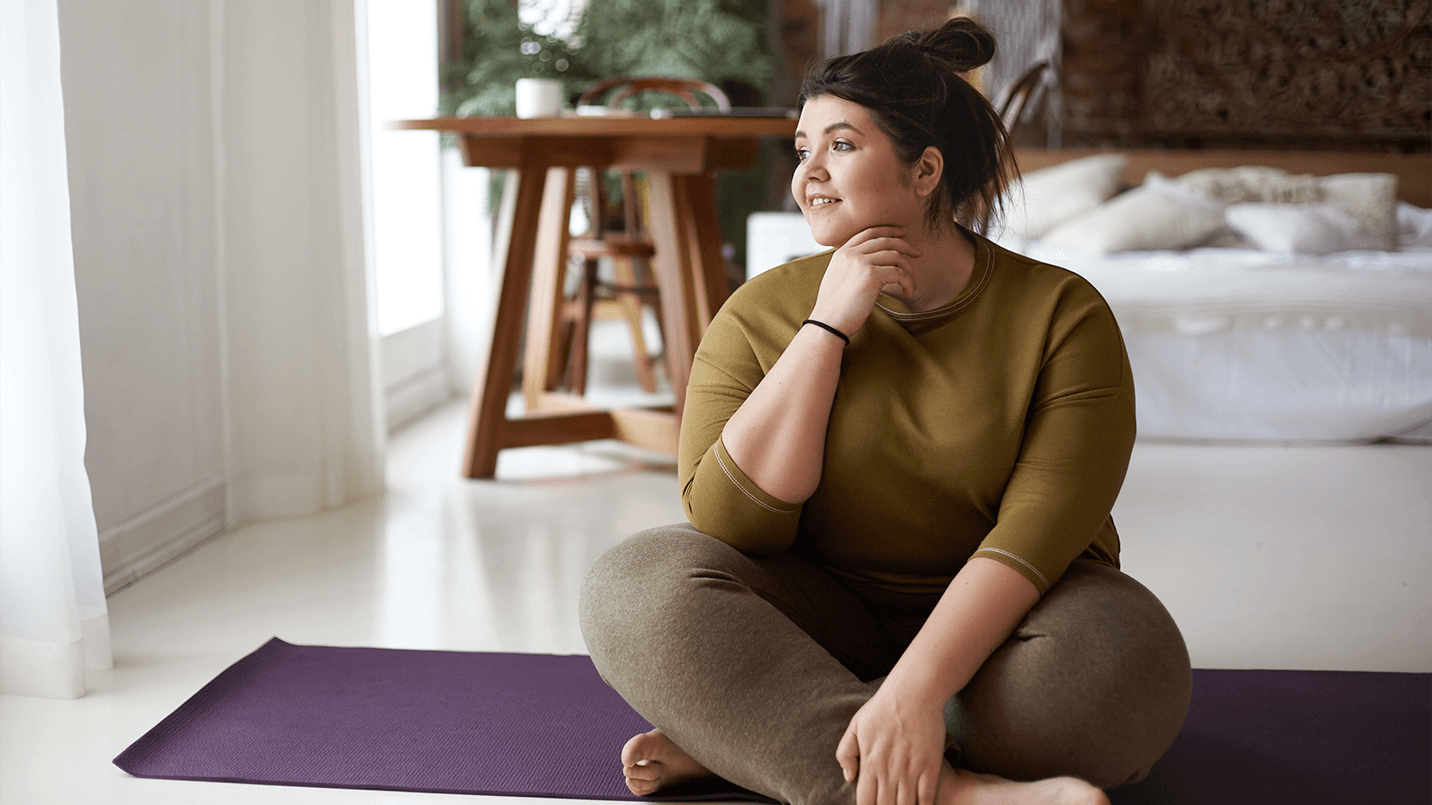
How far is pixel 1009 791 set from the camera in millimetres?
960

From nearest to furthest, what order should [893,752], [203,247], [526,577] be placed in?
[893,752], [526,577], [203,247]

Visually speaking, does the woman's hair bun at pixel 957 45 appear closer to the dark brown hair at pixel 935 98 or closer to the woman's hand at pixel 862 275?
the dark brown hair at pixel 935 98

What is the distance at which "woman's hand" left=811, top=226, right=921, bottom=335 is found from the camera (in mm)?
1082

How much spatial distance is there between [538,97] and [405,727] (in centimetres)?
176

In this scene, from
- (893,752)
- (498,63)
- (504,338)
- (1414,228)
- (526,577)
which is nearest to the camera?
(893,752)

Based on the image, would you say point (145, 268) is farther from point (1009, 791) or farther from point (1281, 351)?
point (1281, 351)

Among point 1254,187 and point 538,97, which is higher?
point 538,97

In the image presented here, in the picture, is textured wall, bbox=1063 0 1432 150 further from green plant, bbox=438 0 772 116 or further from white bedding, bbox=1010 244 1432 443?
white bedding, bbox=1010 244 1432 443

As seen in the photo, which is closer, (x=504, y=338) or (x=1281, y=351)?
(x=504, y=338)

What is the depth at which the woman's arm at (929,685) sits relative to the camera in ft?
3.08

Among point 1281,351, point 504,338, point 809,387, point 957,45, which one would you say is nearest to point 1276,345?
point 1281,351

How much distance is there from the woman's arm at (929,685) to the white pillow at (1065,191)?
9.69 feet

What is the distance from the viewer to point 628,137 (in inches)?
106

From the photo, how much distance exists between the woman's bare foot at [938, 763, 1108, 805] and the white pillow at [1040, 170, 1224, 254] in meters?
2.83
